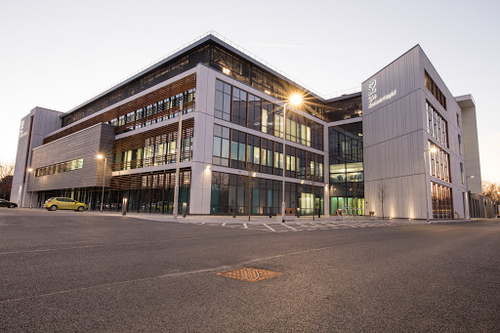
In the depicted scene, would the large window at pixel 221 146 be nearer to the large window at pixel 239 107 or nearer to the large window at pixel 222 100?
the large window at pixel 222 100

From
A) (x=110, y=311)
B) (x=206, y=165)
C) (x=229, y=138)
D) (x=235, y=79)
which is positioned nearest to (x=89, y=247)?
(x=110, y=311)

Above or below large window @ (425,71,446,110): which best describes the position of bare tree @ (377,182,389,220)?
below

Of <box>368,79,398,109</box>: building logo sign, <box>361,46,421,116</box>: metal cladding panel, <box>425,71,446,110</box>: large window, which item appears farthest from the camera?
<box>368,79,398,109</box>: building logo sign

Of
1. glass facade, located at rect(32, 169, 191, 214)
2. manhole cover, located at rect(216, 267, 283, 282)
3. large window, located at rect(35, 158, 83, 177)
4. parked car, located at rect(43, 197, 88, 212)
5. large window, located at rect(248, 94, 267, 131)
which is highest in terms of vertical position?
large window, located at rect(248, 94, 267, 131)

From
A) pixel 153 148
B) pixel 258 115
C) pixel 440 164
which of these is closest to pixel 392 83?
pixel 440 164

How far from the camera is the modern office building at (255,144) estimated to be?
32.4 metres

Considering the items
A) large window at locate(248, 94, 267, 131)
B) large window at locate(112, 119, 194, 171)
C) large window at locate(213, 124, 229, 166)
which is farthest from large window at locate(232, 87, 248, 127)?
large window at locate(112, 119, 194, 171)

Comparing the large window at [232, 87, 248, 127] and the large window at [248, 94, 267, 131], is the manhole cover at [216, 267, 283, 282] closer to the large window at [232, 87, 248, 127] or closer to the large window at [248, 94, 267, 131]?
the large window at [232, 87, 248, 127]

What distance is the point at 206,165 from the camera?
3086 cm

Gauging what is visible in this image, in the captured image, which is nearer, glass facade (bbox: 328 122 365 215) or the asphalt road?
the asphalt road

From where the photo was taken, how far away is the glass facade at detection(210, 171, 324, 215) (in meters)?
31.9

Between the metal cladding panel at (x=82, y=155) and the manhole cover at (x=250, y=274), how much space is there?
130 ft

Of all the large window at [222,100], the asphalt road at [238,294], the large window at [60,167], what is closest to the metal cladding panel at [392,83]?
the large window at [222,100]

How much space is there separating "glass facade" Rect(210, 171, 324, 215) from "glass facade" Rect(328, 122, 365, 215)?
21.9 ft
